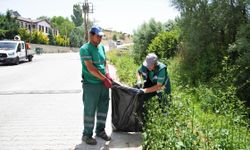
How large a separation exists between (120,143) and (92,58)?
1.48 m

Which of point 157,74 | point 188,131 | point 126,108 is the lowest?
point 126,108

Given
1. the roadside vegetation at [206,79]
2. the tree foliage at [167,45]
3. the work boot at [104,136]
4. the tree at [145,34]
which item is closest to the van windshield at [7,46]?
the tree at [145,34]

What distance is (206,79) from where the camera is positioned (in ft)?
45.1

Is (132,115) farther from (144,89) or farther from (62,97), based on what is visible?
(62,97)

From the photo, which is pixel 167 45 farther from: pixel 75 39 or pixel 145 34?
pixel 75 39

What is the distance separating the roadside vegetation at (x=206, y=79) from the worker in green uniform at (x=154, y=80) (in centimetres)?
24

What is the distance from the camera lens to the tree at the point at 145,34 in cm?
2761

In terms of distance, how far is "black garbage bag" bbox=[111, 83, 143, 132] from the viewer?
20.2ft

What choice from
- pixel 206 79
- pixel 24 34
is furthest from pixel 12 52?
pixel 24 34

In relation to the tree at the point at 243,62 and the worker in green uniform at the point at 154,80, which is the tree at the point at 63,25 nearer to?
the tree at the point at 243,62

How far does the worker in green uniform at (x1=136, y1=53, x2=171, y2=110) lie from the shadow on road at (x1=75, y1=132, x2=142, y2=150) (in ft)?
2.34

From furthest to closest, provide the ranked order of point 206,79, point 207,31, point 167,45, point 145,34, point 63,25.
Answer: point 63,25 < point 145,34 < point 167,45 < point 207,31 < point 206,79

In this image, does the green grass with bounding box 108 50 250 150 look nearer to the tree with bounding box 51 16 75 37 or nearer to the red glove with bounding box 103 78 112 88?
the red glove with bounding box 103 78 112 88

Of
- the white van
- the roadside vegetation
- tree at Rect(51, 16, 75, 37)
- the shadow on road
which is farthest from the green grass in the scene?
tree at Rect(51, 16, 75, 37)
